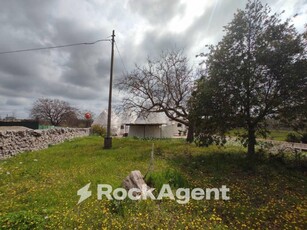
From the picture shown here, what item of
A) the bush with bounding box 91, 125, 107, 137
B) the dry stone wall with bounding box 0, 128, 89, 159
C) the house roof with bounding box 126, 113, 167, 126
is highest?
the house roof with bounding box 126, 113, 167, 126

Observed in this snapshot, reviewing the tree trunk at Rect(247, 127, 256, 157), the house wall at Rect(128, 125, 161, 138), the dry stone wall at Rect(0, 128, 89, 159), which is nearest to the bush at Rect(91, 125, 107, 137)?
the house wall at Rect(128, 125, 161, 138)

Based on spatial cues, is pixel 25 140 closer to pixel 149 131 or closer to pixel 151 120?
pixel 151 120

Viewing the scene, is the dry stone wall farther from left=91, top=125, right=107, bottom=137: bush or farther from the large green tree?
left=91, top=125, right=107, bottom=137: bush

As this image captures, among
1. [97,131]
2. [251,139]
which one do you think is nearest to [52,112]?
[97,131]

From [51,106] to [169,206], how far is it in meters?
57.6

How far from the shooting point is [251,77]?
32.0 ft

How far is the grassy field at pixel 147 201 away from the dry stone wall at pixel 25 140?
1391 mm

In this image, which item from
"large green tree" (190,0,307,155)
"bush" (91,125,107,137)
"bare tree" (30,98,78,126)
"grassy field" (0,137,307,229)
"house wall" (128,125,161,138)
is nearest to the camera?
"grassy field" (0,137,307,229)

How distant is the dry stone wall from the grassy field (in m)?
1.39

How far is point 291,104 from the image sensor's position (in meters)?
9.55

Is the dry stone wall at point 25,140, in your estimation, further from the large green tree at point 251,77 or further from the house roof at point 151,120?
the house roof at point 151,120

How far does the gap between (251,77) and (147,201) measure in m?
7.85

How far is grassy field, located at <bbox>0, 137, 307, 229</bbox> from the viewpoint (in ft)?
13.8

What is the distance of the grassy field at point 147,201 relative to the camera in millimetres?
A: 4219
